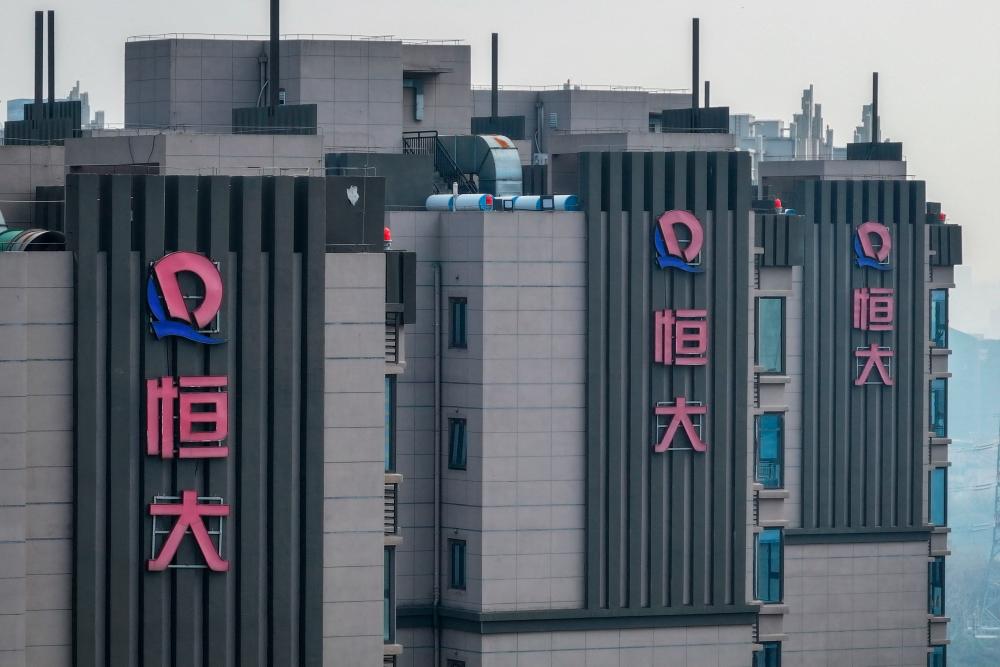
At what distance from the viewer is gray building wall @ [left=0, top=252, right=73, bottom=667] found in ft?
192

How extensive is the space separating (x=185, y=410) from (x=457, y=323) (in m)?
21.7

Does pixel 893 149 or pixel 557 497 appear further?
pixel 893 149

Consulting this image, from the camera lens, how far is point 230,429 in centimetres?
6041

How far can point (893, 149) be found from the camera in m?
117

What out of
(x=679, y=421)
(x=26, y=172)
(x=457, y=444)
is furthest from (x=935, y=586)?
(x=26, y=172)

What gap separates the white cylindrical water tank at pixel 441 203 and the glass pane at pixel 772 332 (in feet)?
43.4

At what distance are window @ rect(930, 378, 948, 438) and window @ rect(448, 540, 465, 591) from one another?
35217 mm

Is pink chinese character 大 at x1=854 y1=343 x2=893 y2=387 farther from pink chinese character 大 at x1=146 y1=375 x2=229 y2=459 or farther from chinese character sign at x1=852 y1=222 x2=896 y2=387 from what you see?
pink chinese character 大 at x1=146 y1=375 x2=229 y2=459

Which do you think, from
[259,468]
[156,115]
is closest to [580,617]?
[259,468]

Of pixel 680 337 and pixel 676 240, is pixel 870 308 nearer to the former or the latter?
pixel 680 337

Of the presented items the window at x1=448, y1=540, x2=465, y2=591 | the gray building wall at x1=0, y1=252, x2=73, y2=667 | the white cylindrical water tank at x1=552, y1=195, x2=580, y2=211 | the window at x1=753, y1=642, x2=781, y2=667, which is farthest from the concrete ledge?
the gray building wall at x1=0, y1=252, x2=73, y2=667

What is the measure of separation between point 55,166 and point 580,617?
24987 millimetres

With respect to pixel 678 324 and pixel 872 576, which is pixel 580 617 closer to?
pixel 678 324

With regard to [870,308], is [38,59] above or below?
above
